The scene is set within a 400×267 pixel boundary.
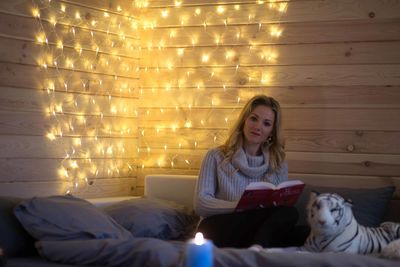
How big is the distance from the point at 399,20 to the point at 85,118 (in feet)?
6.29

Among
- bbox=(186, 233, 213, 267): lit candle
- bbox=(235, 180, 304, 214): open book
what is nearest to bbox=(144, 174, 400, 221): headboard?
bbox=(235, 180, 304, 214): open book

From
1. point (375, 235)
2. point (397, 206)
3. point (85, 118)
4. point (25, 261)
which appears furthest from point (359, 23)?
point (25, 261)

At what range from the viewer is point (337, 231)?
2.04 meters

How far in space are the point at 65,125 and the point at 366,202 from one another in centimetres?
173

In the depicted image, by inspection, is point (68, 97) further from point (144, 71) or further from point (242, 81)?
point (242, 81)

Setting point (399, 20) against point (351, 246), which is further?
point (399, 20)

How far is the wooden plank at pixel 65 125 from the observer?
2.80 m

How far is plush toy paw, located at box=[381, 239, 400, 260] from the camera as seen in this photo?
1.88 m

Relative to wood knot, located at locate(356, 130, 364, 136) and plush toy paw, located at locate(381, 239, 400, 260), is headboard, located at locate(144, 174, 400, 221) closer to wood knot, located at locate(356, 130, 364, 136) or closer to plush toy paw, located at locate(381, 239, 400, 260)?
wood knot, located at locate(356, 130, 364, 136)


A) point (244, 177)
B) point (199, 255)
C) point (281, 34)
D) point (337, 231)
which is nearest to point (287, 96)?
point (281, 34)

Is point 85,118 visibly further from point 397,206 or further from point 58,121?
point 397,206

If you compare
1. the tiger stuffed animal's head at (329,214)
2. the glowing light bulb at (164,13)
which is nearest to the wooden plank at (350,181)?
the tiger stuffed animal's head at (329,214)

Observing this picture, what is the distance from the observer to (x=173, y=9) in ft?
11.3

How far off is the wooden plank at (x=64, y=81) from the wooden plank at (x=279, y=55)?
0.23 meters
